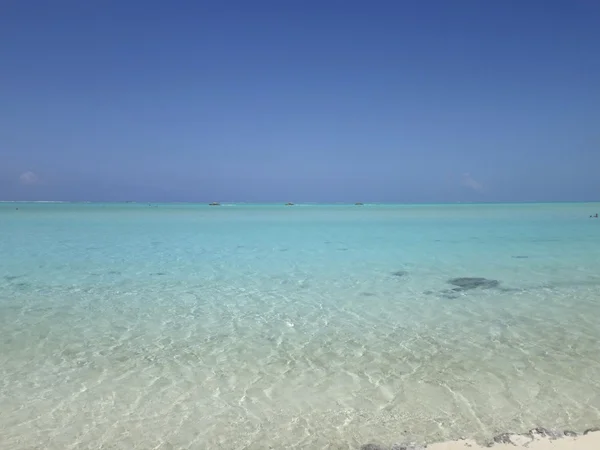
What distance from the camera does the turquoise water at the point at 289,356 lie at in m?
3.94

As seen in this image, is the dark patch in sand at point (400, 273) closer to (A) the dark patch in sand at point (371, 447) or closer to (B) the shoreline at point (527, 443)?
(B) the shoreline at point (527, 443)

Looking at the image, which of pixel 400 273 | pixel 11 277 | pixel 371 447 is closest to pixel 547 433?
pixel 371 447

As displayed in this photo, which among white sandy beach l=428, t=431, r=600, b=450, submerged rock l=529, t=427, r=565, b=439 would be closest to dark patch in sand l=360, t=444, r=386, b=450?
white sandy beach l=428, t=431, r=600, b=450

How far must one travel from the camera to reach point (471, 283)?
408 inches

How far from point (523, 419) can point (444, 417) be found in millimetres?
711

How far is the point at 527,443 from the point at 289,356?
292 cm

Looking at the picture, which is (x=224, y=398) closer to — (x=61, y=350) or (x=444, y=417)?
(x=444, y=417)

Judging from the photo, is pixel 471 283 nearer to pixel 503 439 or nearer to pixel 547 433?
pixel 547 433

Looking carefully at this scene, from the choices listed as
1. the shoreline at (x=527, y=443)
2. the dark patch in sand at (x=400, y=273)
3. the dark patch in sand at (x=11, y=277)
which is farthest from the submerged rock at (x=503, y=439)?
the dark patch in sand at (x=11, y=277)

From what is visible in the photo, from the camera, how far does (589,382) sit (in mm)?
4777

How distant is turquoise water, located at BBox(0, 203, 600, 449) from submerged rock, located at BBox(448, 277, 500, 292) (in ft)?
0.37

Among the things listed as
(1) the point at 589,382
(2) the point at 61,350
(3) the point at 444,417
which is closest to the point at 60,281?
(2) the point at 61,350

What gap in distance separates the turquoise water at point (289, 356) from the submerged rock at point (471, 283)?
11 centimetres

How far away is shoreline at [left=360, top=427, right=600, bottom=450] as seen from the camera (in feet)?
11.6
